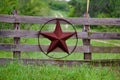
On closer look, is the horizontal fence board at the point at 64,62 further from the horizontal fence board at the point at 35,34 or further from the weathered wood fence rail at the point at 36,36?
the horizontal fence board at the point at 35,34

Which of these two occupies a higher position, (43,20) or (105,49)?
(43,20)

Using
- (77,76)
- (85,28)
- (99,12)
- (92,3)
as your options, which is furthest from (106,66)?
(92,3)

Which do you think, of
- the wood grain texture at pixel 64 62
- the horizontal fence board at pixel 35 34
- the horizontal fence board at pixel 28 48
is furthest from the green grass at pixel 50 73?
the horizontal fence board at pixel 35 34

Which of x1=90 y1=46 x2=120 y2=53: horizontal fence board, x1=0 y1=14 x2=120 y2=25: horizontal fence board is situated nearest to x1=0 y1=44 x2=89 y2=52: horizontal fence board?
x1=90 y1=46 x2=120 y2=53: horizontal fence board

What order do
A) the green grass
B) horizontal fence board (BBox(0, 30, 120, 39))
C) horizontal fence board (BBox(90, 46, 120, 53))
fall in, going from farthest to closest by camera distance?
1. horizontal fence board (BBox(90, 46, 120, 53))
2. horizontal fence board (BBox(0, 30, 120, 39))
3. the green grass

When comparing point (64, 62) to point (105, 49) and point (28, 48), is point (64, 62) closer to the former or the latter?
point (28, 48)

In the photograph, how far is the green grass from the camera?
8074mm

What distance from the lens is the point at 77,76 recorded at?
26.9 ft

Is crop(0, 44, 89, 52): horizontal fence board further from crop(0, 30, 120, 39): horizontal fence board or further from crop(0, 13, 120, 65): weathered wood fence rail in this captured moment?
crop(0, 30, 120, 39): horizontal fence board

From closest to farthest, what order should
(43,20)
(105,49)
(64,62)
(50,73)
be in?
(50,73), (64,62), (43,20), (105,49)

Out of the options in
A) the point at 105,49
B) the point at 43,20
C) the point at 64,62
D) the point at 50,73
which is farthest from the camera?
the point at 105,49

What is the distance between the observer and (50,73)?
27.7ft

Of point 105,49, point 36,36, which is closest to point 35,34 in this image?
point 36,36

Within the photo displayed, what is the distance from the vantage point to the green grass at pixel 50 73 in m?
8.07
